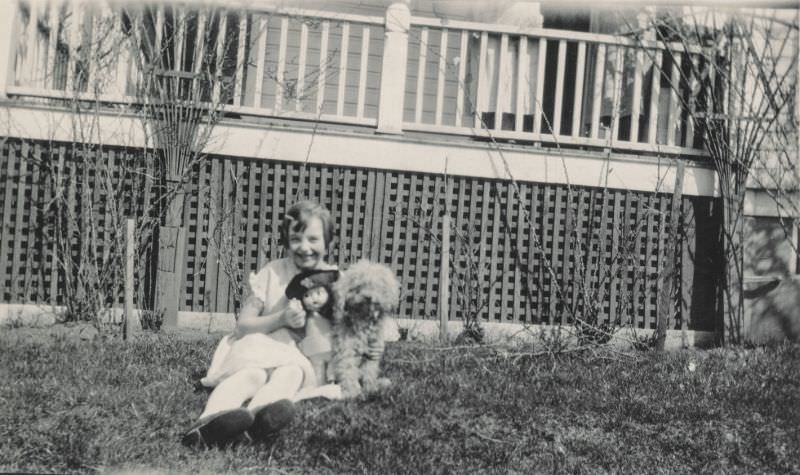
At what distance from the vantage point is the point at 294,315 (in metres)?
4.14

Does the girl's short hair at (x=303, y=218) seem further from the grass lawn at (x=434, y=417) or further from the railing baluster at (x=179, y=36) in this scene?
the railing baluster at (x=179, y=36)

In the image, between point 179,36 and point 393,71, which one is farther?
point 393,71

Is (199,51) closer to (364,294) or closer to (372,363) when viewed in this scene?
(364,294)

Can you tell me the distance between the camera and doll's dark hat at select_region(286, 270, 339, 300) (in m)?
4.24

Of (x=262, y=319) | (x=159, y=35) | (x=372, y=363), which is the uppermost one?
(x=159, y=35)

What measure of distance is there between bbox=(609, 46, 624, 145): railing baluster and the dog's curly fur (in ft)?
10.9

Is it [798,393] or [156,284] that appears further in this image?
[156,284]

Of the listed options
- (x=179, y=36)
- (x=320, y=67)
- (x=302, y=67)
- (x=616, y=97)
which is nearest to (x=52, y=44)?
(x=179, y=36)

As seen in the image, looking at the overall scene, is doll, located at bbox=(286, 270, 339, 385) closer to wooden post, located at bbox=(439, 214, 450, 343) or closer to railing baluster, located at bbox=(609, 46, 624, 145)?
wooden post, located at bbox=(439, 214, 450, 343)

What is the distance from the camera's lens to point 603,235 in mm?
6652

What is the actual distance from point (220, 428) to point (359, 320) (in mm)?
1086

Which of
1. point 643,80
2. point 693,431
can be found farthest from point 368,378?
point 643,80

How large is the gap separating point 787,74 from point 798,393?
3132 mm

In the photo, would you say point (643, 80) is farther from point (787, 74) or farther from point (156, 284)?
point (156, 284)
